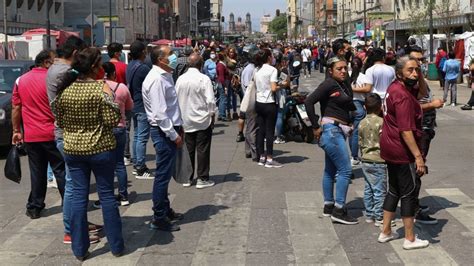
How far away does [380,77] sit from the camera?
8.70 m

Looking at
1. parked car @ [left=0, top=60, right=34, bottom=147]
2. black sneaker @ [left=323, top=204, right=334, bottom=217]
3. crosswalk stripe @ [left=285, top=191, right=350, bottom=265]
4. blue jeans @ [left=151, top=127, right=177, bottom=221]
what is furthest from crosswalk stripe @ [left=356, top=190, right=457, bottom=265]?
parked car @ [left=0, top=60, right=34, bottom=147]

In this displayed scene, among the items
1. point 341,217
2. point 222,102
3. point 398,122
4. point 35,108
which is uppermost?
point 35,108

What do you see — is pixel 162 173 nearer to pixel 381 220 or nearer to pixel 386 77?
pixel 381 220

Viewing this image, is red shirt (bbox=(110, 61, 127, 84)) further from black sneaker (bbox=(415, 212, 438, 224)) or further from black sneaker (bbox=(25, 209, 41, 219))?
black sneaker (bbox=(415, 212, 438, 224))

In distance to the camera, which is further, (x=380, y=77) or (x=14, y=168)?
(x=380, y=77)

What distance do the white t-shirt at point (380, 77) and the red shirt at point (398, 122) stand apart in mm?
3307

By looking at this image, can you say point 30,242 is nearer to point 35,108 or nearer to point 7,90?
point 35,108

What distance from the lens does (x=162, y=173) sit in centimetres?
605

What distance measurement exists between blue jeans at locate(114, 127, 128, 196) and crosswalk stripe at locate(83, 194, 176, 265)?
0.26m

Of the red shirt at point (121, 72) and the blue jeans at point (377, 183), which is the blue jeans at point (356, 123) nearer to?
the blue jeans at point (377, 183)

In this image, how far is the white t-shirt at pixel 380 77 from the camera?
8.69m

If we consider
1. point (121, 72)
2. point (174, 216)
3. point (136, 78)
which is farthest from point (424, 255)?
point (121, 72)

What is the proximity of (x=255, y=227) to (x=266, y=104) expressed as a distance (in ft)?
11.4

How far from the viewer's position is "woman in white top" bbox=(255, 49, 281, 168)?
30.7ft
